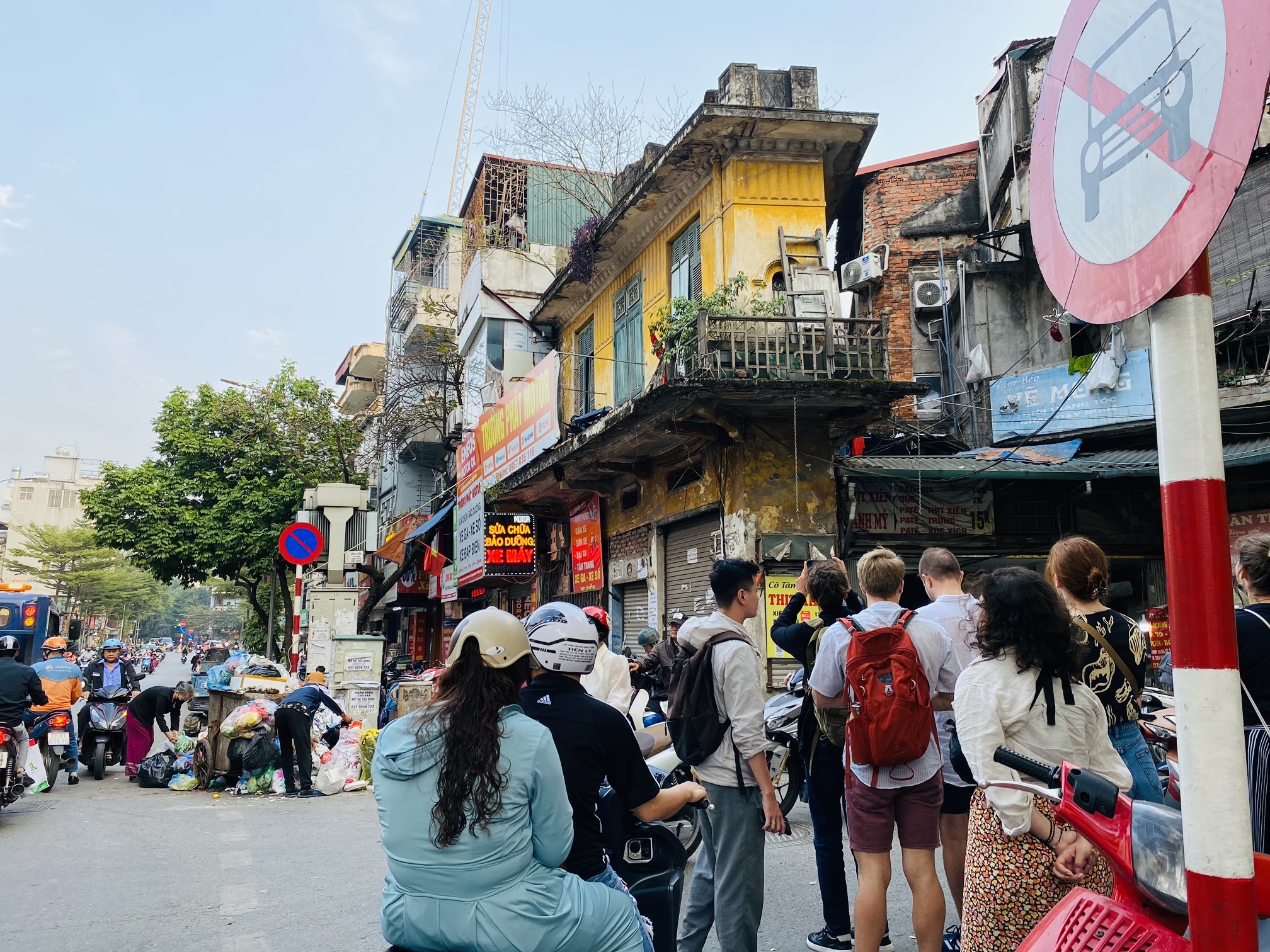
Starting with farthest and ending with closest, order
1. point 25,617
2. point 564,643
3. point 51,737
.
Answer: point 25,617 < point 51,737 < point 564,643

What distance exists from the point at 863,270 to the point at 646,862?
15080 mm

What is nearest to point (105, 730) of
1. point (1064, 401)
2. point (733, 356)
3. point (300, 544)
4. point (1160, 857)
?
point (300, 544)

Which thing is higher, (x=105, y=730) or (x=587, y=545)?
(x=587, y=545)

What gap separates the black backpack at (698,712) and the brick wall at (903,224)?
543 inches

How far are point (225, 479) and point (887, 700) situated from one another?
3052cm

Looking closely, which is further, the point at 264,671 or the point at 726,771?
the point at 264,671

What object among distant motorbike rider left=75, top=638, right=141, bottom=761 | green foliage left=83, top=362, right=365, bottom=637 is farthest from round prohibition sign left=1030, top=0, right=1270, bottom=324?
green foliage left=83, top=362, right=365, bottom=637

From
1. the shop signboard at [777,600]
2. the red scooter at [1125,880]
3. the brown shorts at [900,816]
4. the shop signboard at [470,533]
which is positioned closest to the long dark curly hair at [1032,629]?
the red scooter at [1125,880]

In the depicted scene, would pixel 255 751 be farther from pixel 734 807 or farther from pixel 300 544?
pixel 734 807

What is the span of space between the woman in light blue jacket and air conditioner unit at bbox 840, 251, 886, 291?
1540 centimetres

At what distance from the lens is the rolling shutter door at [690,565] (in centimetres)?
1291

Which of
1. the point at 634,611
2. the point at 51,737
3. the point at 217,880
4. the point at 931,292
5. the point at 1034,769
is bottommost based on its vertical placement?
the point at 217,880

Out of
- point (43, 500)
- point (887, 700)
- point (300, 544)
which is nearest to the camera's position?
point (887, 700)

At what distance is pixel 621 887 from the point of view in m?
3.02
